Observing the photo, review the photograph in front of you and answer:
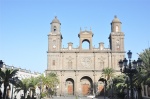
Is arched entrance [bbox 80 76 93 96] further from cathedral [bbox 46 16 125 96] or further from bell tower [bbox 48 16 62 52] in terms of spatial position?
bell tower [bbox 48 16 62 52]

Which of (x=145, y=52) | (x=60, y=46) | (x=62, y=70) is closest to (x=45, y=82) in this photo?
(x=62, y=70)

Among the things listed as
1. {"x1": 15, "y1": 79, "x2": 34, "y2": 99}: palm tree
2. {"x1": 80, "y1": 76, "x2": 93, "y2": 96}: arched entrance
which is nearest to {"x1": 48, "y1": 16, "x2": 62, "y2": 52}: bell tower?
{"x1": 80, "y1": 76, "x2": 93, "y2": 96}: arched entrance

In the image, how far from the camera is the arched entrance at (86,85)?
70.0 metres

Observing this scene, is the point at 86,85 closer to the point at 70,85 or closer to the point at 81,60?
the point at 70,85

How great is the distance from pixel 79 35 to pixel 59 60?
943 centimetres

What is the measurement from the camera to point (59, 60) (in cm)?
6931

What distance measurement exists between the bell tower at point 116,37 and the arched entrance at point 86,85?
11.4m

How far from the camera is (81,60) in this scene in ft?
230

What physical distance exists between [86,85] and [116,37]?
1635 cm

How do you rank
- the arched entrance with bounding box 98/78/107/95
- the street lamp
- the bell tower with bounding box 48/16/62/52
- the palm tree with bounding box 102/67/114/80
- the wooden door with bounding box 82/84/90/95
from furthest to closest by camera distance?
the wooden door with bounding box 82/84/90/95
the bell tower with bounding box 48/16/62/52
the arched entrance with bounding box 98/78/107/95
the palm tree with bounding box 102/67/114/80
the street lamp

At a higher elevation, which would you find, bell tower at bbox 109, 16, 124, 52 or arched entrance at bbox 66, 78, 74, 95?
bell tower at bbox 109, 16, 124, 52

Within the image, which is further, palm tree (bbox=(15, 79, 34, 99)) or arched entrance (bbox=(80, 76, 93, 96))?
arched entrance (bbox=(80, 76, 93, 96))

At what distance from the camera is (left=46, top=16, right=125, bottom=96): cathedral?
68438 millimetres

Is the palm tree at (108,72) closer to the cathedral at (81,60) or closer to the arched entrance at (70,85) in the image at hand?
the cathedral at (81,60)
